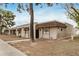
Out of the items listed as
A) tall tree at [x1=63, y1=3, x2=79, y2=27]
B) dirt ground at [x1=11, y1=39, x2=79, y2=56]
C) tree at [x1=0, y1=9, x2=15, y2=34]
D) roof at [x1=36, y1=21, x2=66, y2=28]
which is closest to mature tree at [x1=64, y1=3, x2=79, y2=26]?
tall tree at [x1=63, y1=3, x2=79, y2=27]

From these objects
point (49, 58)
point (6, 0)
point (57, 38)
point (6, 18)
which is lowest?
point (49, 58)

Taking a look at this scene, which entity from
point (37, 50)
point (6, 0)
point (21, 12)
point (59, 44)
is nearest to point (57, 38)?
point (59, 44)

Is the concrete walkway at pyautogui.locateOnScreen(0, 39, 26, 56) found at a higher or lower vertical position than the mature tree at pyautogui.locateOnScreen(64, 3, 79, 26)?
lower

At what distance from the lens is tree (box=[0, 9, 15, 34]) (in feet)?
9.43

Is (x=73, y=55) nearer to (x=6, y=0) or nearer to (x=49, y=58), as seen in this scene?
(x=49, y=58)

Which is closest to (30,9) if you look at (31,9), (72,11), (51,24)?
(31,9)

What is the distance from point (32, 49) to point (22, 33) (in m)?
0.20

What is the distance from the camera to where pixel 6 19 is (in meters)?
2.94

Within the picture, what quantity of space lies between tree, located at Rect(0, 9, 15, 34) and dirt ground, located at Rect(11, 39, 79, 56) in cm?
22

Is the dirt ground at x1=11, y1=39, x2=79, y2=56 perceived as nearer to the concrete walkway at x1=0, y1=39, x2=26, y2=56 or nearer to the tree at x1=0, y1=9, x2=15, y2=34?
the concrete walkway at x1=0, y1=39, x2=26, y2=56

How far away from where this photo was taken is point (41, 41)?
2877 mm

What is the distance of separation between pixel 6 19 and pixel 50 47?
0.56 metres

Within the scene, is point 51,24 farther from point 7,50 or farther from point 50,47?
point 7,50

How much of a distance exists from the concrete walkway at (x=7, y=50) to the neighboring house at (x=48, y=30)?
0.47ft
